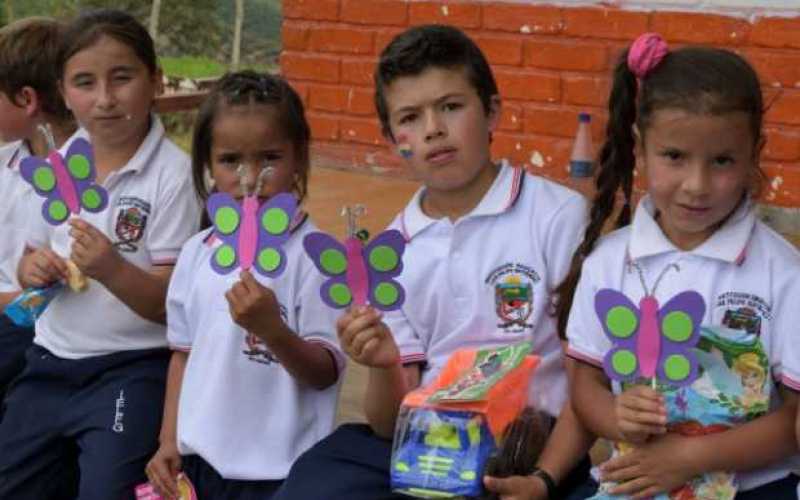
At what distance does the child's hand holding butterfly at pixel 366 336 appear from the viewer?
2.28 meters

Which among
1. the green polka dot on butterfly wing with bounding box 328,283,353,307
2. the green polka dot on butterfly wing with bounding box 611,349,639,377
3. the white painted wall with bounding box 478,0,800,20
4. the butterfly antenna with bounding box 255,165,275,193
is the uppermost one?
the white painted wall with bounding box 478,0,800,20

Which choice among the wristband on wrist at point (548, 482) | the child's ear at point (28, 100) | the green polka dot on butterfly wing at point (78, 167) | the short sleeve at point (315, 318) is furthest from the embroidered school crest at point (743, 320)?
the child's ear at point (28, 100)

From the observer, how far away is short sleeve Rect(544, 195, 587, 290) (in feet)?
8.41

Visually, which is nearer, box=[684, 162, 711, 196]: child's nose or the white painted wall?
box=[684, 162, 711, 196]: child's nose

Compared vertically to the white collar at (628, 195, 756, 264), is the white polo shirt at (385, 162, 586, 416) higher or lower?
lower

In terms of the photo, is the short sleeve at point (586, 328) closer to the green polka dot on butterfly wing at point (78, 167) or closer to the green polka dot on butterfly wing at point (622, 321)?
the green polka dot on butterfly wing at point (622, 321)

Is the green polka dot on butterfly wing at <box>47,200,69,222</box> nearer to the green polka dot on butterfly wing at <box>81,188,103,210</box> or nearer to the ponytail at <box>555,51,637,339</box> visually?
the green polka dot on butterfly wing at <box>81,188,103,210</box>

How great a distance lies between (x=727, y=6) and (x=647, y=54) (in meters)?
2.66

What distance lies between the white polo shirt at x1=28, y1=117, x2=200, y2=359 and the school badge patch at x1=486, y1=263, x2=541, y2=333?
891mm

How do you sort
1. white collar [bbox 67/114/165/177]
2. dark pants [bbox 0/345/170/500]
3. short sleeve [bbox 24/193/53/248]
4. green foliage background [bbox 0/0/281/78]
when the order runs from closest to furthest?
1. dark pants [bbox 0/345/170/500]
2. white collar [bbox 67/114/165/177]
3. short sleeve [bbox 24/193/53/248]
4. green foliage background [bbox 0/0/281/78]

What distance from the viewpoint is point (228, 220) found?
8.04 ft

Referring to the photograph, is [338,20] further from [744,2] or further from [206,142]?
[206,142]

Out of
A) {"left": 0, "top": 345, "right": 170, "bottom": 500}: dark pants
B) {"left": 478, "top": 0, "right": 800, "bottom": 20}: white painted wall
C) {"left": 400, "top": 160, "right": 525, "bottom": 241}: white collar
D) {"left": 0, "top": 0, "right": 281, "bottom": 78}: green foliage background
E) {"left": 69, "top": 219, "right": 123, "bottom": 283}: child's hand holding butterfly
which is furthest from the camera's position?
{"left": 0, "top": 0, "right": 281, "bottom": 78}: green foliage background

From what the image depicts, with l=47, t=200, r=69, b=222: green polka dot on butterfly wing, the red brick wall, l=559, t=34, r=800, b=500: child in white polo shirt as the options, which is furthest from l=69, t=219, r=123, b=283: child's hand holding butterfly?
the red brick wall
